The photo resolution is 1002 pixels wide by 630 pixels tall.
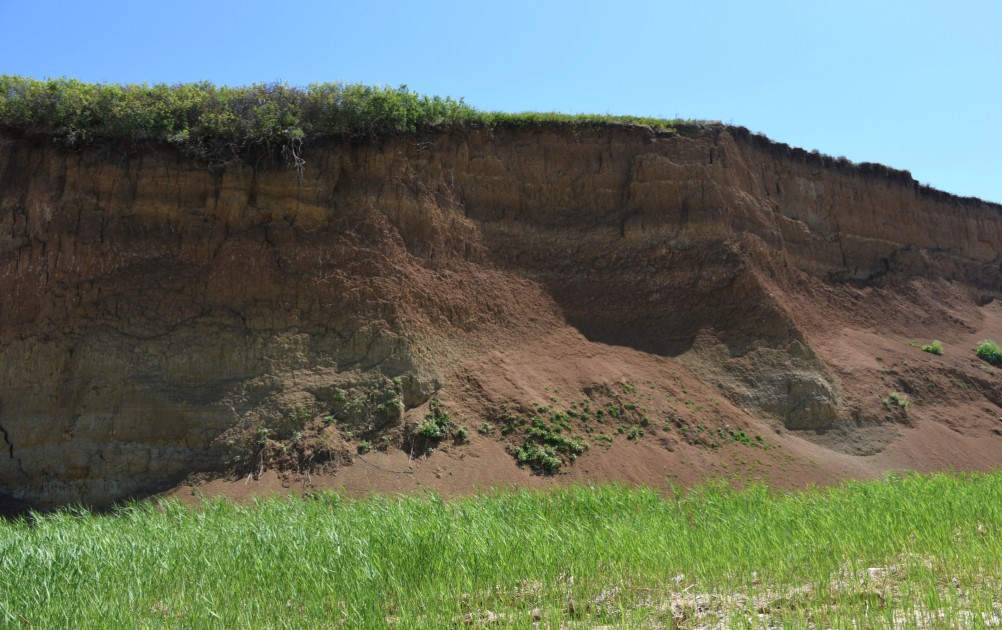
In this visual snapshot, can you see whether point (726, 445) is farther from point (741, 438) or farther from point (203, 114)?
point (203, 114)

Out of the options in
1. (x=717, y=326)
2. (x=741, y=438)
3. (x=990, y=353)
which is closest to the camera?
(x=741, y=438)

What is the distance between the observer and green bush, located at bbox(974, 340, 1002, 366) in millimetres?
22516

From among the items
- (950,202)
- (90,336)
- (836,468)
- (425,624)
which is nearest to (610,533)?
(425,624)

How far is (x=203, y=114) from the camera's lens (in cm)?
1572

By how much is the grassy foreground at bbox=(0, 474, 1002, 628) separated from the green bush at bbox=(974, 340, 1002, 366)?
1608 centimetres

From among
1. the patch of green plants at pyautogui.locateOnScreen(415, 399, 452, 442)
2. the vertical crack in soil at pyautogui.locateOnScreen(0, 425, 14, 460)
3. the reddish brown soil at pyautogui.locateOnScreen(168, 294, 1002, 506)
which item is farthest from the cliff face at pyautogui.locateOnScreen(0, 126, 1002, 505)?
the reddish brown soil at pyautogui.locateOnScreen(168, 294, 1002, 506)

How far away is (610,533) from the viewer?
8078 millimetres

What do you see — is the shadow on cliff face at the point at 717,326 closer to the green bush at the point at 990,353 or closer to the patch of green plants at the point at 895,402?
the patch of green plants at the point at 895,402

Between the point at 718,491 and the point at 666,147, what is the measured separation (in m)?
10.7

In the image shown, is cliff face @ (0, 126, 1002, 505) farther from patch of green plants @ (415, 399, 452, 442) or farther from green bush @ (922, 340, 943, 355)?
green bush @ (922, 340, 943, 355)

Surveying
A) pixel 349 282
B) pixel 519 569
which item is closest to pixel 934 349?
pixel 349 282

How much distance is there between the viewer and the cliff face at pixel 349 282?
44.5 feet

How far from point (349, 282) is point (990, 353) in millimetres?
19678

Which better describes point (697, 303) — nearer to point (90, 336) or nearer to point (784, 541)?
point (784, 541)
